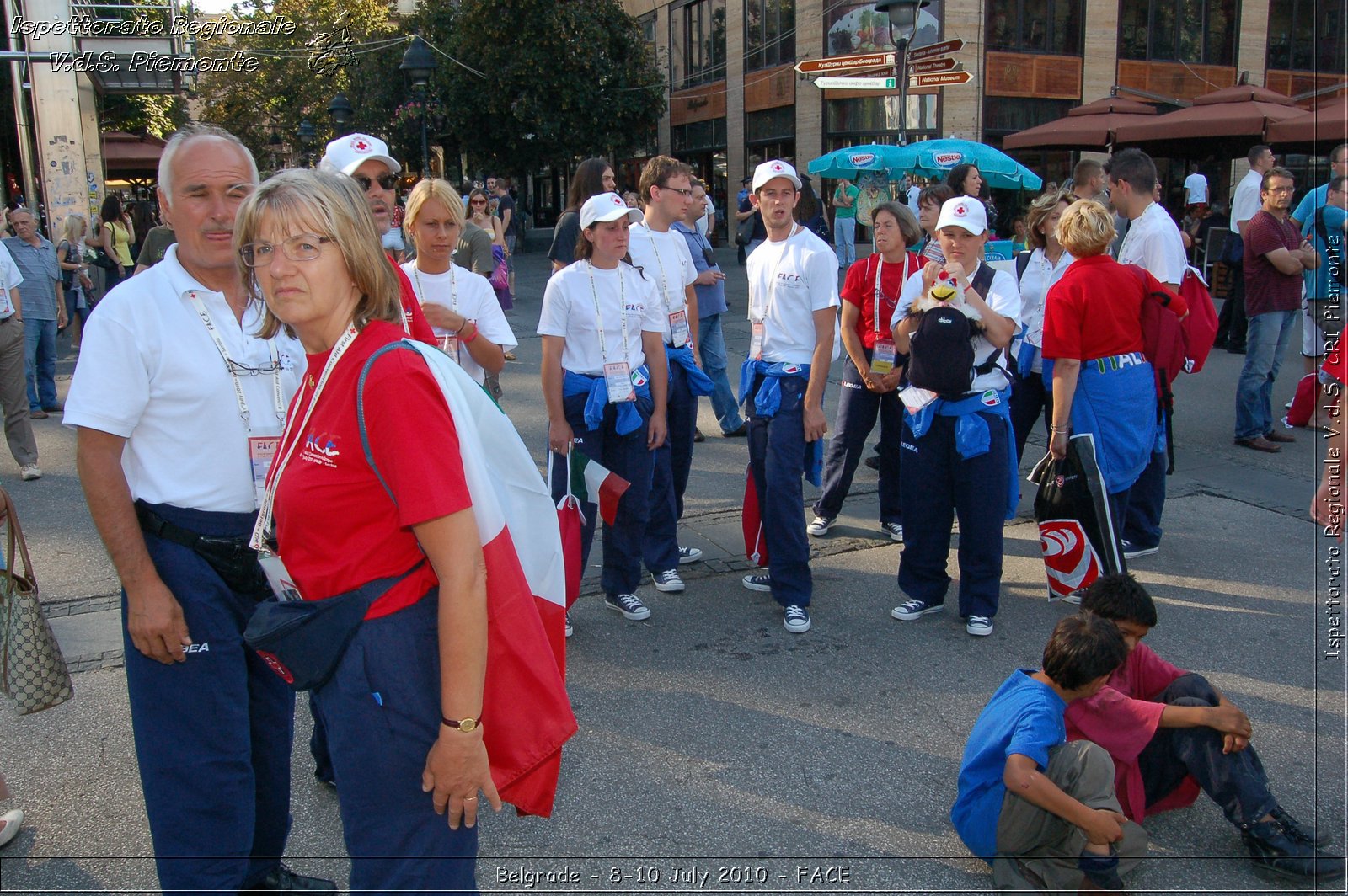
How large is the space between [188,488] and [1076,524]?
3.82 m

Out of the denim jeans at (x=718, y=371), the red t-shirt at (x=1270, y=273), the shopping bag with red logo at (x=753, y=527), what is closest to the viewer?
the shopping bag with red logo at (x=753, y=527)

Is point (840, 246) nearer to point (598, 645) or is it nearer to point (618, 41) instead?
point (618, 41)

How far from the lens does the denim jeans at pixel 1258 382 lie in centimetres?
776

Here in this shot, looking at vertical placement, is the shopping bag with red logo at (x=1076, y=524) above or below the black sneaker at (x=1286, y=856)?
above

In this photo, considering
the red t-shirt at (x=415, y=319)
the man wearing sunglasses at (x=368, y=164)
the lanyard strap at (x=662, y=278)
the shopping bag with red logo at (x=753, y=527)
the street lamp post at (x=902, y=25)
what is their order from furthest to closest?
the street lamp post at (x=902, y=25) < the lanyard strap at (x=662, y=278) < the shopping bag with red logo at (x=753, y=527) < the man wearing sunglasses at (x=368, y=164) < the red t-shirt at (x=415, y=319)

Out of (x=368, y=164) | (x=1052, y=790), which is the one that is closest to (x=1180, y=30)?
(x=368, y=164)

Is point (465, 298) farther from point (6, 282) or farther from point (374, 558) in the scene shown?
point (6, 282)

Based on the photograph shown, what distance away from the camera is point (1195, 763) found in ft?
10.0

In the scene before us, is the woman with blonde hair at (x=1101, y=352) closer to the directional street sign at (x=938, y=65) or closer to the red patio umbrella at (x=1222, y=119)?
the directional street sign at (x=938, y=65)

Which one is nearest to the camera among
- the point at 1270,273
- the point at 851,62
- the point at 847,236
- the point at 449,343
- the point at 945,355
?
the point at 449,343

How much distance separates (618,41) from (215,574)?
90.9 feet

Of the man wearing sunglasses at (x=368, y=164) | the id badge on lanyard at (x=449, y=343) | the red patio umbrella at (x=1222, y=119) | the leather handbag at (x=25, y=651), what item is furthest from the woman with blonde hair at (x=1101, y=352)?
Result: the red patio umbrella at (x=1222, y=119)

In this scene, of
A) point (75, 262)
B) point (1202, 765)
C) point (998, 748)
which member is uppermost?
point (75, 262)

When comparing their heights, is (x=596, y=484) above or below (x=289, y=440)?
below
